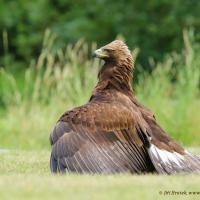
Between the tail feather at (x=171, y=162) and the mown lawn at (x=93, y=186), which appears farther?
the tail feather at (x=171, y=162)

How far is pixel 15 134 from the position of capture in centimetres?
1595

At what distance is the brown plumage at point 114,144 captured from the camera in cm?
922

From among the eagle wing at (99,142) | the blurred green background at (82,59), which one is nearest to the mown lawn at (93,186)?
the eagle wing at (99,142)

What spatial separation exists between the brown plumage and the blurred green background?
5130 millimetres

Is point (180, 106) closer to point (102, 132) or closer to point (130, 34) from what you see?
point (102, 132)

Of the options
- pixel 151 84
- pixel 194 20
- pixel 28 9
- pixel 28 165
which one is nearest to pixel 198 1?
pixel 194 20

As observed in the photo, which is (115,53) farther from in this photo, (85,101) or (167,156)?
(85,101)

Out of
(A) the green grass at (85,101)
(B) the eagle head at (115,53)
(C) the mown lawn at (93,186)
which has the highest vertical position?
(B) the eagle head at (115,53)

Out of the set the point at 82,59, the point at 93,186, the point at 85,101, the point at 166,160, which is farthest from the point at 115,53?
the point at 82,59

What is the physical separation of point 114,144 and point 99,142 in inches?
5.8

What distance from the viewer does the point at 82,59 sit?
18094 millimetres

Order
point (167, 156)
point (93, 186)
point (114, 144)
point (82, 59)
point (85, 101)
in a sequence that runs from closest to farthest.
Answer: point (93, 186), point (114, 144), point (167, 156), point (85, 101), point (82, 59)

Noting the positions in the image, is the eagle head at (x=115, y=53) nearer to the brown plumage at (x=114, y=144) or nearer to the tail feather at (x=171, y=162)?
the brown plumage at (x=114, y=144)

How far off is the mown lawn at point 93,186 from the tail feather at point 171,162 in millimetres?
338
